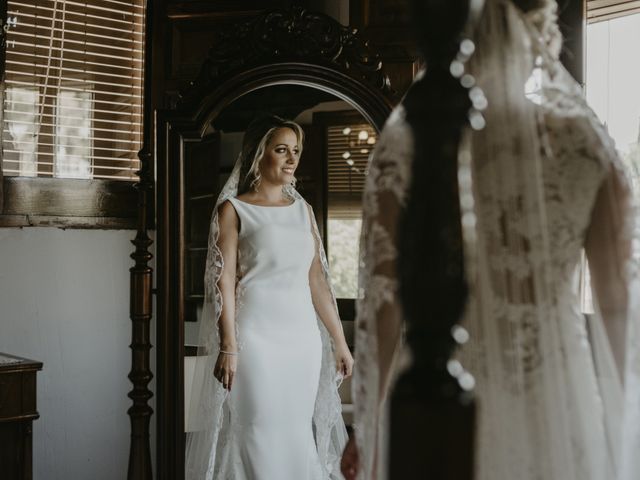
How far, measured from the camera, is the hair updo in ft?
7.47

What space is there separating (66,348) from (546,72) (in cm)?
198

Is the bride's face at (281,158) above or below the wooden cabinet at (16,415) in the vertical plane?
above

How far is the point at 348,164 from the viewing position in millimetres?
2322

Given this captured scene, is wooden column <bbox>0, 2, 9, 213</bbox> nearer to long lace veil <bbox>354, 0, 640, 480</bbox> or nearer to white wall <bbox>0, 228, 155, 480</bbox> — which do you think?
white wall <bbox>0, 228, 155, 480</bbox>

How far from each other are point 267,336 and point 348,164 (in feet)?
1.90

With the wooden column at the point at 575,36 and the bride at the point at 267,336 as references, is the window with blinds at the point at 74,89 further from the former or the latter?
the wooden column at the point at 575,36

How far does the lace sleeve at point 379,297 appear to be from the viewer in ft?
4.02

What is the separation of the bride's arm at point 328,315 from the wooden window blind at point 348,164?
0.35 feet

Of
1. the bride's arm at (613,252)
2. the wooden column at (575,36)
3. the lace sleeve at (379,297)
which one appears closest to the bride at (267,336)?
the wooden column at (575,36)

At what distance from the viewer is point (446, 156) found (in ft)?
2.53

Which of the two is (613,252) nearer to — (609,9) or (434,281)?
(434,281)

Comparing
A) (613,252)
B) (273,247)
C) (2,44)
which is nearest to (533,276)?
(613,252)

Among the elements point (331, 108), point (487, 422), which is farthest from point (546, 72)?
point (331, 108)

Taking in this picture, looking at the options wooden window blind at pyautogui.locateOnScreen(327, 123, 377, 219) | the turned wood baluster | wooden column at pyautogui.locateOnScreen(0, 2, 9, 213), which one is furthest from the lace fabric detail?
the turned wood baluster
